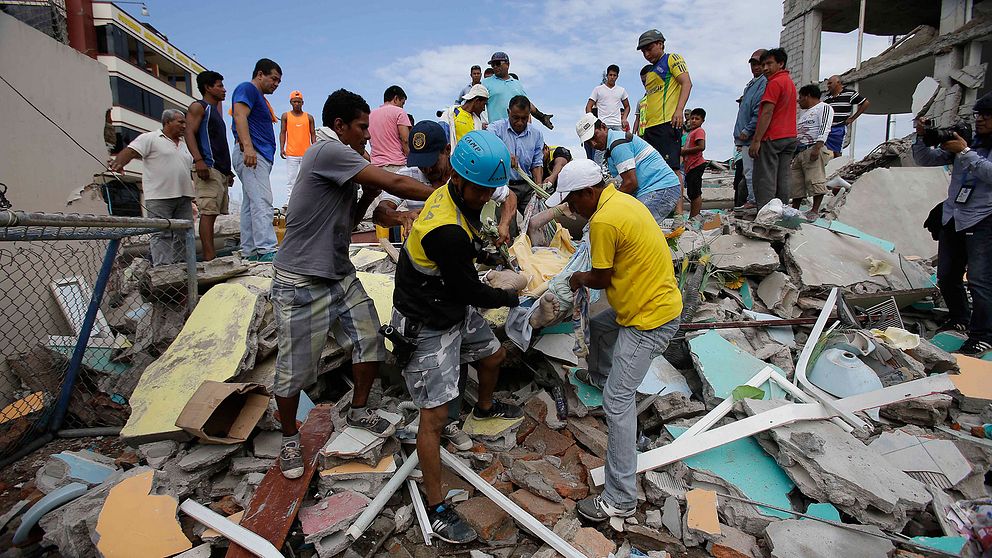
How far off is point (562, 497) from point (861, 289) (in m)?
4.49

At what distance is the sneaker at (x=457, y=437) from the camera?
9.89 ft

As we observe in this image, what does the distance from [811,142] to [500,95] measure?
177 inches

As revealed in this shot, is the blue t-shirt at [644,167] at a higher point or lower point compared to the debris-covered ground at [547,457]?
higher

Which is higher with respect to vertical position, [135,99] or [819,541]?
Answer: [135,99]

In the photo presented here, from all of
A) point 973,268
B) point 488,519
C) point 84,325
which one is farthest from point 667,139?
point 84,325

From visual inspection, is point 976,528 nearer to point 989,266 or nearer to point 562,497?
point 562,497

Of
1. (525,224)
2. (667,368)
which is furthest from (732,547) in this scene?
(525,224)

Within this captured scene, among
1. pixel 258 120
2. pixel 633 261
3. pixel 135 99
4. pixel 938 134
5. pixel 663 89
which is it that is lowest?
pixel 633 261

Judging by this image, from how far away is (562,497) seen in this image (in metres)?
2.76

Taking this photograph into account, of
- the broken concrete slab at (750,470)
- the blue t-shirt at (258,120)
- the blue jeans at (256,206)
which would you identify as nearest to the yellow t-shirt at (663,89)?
the broken concrete slab at (750,470)

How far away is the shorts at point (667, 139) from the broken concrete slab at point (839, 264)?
168 cm

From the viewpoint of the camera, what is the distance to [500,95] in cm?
591

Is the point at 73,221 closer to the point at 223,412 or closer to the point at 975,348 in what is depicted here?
the point at 223,412

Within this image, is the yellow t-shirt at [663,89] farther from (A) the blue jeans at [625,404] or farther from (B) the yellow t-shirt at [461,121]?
(A) the blue jeans at [625,404]
